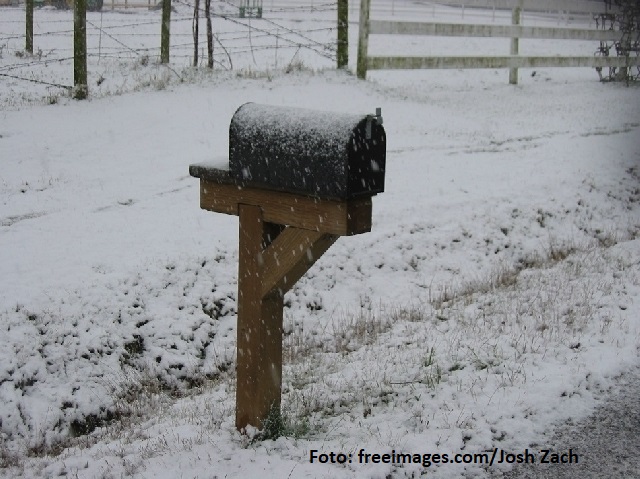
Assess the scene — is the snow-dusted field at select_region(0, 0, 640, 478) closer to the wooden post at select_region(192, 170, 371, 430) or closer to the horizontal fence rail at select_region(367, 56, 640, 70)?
the wooden post at select_region(192, 170, 371, 430)

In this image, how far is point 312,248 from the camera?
411cm

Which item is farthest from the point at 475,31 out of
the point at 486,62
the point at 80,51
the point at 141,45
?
the point at 141,45

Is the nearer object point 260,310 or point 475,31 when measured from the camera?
point 260,310

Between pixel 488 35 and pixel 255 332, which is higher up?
pixel 488 35

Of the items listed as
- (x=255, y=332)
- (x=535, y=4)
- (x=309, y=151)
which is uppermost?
(x=535, y=4)

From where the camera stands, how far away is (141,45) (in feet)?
82.4

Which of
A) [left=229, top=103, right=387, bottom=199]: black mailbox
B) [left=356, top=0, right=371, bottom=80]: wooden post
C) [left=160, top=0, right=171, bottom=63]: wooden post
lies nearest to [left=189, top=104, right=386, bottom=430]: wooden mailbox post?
[left=229, top=103, right=387, bottom=199]: black mailbox

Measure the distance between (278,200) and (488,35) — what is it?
1684cm

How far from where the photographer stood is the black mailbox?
3818mm

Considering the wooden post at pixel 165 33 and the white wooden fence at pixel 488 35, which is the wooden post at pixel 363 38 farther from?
the wooden post at pixel 165 33

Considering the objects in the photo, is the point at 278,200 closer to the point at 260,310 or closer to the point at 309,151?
the point at 309,151

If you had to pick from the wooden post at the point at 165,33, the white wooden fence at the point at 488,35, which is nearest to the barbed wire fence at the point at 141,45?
the wooden post at the point at 165,33

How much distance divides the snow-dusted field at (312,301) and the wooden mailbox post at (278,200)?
53cm

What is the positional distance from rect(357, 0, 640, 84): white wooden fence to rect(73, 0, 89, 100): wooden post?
19.2 feet
